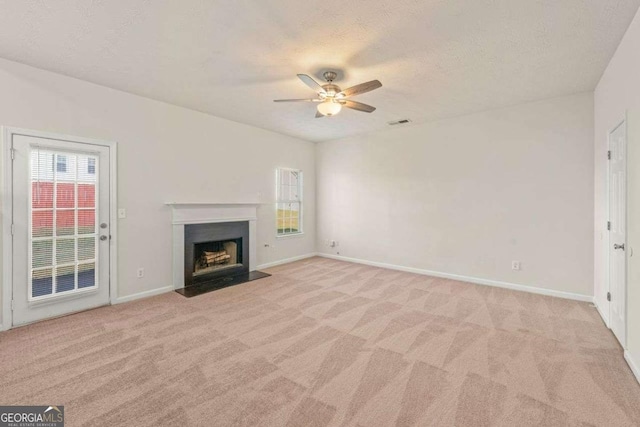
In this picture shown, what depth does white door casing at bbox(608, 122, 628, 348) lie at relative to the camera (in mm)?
2557

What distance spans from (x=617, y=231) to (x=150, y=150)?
578cm

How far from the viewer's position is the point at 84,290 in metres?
3.46

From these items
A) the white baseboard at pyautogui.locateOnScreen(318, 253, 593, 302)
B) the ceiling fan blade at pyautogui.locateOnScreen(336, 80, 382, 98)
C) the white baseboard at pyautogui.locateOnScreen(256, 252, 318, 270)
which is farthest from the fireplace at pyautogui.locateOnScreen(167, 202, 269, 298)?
the ceiling fan blade at pyautogui.locateOnScreen(336, 80, 382, 98)

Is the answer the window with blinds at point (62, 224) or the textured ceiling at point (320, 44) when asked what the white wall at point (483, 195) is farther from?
the window with blinds at point (62, 224)

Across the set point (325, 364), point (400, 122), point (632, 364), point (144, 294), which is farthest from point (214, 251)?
point (632, 364)

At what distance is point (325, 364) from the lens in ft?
7.71

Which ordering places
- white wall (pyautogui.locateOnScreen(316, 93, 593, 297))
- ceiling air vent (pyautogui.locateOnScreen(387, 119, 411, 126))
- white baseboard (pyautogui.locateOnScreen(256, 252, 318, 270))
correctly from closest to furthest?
white wall (pyautogui.locateOnScreen(316, 93, 593, 297)) → ceiling air vent (pyautogui.locateOnScreen(387, 119, 411, 126)) → white baseboard (pyautogui.locateOnScreen(256, 252, 318, 270))

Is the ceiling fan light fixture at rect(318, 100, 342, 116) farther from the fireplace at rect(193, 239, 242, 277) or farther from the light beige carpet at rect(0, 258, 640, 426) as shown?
the fireplace at rect(193, 239, 242, 277)

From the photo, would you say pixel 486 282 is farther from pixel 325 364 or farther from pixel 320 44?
pixel 320 44

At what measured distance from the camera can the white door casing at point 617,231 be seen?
2557 mm

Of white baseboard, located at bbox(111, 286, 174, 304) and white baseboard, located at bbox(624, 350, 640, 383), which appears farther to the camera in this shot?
white baseboard, located at bbox(111, 286, 174, 304)

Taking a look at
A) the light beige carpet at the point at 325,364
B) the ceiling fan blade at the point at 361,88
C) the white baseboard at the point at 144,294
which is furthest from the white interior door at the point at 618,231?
the white baseboard at the point at 144,294

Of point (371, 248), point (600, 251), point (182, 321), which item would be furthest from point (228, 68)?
point (600, 251)

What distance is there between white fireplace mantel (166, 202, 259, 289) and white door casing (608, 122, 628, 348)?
196 inches
